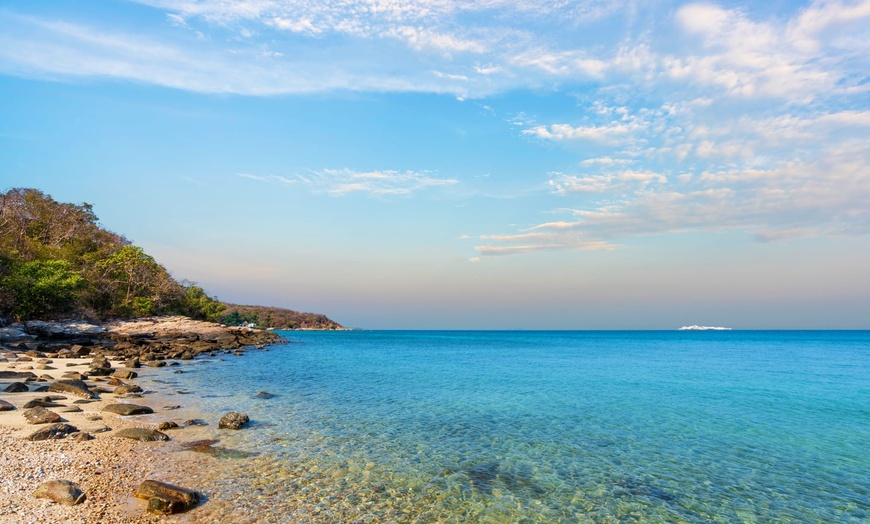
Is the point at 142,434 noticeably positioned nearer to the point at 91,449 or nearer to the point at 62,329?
the point at 91,449

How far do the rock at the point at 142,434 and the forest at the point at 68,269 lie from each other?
146ft

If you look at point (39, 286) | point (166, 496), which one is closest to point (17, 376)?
point (166, 496)

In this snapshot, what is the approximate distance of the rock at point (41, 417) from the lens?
13.8 metres

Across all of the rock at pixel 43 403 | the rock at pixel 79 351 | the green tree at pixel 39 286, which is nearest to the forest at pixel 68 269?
the green tree at pixel 39 286

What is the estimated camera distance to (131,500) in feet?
29.1

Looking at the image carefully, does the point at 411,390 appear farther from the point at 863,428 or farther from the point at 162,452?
the point at 863,428

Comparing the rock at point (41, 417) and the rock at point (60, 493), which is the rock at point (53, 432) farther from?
the rock at point (60, 493)

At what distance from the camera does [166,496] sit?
344 inches

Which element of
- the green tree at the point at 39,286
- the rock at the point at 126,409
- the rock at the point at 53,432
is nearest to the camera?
the rock at the point at 53,432

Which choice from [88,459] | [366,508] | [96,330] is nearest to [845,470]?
[366,508]

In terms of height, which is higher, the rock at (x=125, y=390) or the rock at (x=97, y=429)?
the rock at (x=97, y=429)

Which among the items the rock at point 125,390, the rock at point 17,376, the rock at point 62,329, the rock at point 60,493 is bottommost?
the rock at point 125,390

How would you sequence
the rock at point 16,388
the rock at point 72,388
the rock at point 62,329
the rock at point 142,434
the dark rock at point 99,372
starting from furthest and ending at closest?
the rock at point 62,329, the dark rock at point 99,372, the rock at point 72,388, the rock at point 16,388, the rock at point 142,434

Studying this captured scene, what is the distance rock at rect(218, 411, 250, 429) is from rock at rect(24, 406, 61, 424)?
4.51 m
